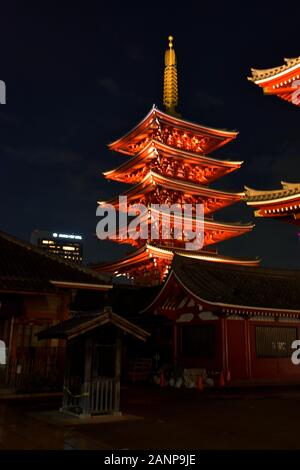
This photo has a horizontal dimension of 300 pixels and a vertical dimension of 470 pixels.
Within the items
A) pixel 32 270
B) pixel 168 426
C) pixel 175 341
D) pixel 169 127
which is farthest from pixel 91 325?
pixel 169 127

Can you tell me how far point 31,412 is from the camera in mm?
12062

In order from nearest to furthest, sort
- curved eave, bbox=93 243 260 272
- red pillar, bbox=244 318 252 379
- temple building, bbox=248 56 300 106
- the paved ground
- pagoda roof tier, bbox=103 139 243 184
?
the paved ground, temple building, bbox=248 56 300 106, red pillar, bbox=244 318 252 379, curved eave, bbox=93 243 260 272, pagoda roof tier, bbox=103 139 243 184

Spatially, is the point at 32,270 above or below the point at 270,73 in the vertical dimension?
below

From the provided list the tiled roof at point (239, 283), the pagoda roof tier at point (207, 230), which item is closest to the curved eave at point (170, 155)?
the pagoda roof tier at point (207, 230)

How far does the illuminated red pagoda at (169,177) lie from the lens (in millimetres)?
36969

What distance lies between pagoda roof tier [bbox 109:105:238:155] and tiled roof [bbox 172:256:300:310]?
1744 cm

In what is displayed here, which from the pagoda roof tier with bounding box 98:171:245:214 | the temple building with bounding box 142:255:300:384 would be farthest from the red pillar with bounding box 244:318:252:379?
the pagoda roof tier with bounding box 98:171:245:214

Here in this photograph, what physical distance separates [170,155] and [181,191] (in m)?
3.20

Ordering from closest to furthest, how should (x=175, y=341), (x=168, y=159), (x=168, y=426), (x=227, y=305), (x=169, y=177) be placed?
(x=168, y=426) → (x=227, y=305) → (x=175, y=341) → (x=169, y=177) → (x=168, y=159)

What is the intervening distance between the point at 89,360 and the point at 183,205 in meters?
28.8

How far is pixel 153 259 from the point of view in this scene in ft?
119

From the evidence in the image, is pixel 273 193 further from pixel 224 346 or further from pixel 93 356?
pixel 93 356

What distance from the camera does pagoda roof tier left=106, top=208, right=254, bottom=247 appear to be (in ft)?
124

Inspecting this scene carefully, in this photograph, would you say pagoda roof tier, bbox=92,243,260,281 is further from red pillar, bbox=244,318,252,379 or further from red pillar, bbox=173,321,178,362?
red pillar, bbox=244,318,252,379
